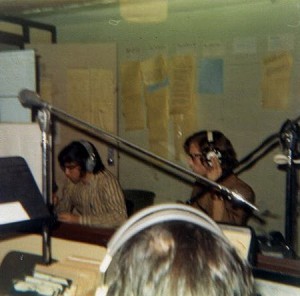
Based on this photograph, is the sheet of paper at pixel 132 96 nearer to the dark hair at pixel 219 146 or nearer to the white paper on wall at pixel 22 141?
the dark hair at pixel 219 146

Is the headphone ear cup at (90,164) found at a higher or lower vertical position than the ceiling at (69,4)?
lower

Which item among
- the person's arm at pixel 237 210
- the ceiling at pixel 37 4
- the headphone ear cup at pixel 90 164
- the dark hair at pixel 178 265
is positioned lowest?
the person's arm at pixel 237 210

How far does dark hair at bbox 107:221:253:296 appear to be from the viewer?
2.11ft

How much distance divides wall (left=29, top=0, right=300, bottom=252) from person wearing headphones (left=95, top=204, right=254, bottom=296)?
8.01 ft

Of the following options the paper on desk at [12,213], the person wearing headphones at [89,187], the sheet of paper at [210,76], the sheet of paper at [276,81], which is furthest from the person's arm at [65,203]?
the paper on desk at [12,213]

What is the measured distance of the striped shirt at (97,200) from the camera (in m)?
2.78

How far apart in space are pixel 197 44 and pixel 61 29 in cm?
118

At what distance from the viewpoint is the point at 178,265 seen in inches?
25.6

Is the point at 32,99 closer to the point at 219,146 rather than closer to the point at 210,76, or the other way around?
the point at 219,146

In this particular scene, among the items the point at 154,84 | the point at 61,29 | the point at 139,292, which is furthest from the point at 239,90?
the point at 139,292

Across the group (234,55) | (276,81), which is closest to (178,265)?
(276,81)

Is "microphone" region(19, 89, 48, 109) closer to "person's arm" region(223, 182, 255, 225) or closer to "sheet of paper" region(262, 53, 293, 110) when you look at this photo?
"person's arm" region(223, 182, 255, 225)

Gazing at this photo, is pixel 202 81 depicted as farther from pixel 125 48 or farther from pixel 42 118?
pixel 42 118

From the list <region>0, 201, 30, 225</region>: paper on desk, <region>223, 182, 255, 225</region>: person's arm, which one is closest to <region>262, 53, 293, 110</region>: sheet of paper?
<region>223, 182, 255, 225</region>: person's arm
